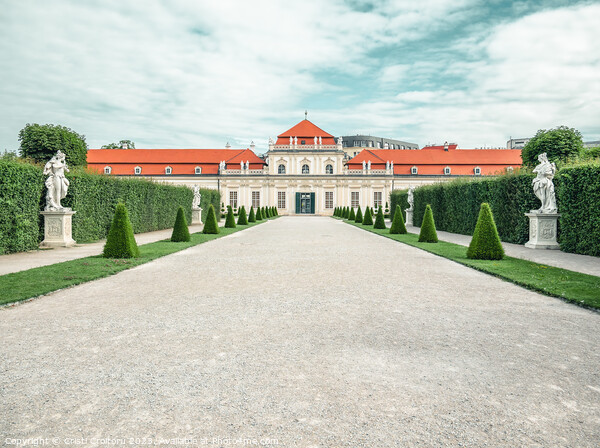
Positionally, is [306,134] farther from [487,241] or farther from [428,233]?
[487,241]

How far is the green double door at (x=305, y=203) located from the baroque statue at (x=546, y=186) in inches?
1735

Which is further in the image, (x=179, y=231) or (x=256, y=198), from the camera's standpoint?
(x=256, y=198)

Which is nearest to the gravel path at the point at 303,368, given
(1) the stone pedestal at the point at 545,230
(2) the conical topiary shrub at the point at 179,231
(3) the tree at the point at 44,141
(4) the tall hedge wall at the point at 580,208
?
(4) the tall hedge wall at the point at 580,208

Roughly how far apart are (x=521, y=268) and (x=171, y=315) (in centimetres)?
691

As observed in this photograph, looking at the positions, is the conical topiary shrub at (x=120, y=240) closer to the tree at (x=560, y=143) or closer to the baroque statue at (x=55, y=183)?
the baroque statue at (x=55, y=183)

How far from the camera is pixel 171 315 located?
4918 millimetres

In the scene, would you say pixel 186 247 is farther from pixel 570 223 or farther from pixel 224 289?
pixel 570 223

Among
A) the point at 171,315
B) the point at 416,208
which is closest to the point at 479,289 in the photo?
the point at 171,315

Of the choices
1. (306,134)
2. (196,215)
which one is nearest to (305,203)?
(306,134)

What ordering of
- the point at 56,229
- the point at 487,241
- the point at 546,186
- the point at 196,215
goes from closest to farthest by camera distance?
the point at 487,241 < the point at 56,229 < the point at 546,186 < the point at 196,215

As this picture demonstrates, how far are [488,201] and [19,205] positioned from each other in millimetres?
16323

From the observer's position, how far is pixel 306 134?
57.2 m

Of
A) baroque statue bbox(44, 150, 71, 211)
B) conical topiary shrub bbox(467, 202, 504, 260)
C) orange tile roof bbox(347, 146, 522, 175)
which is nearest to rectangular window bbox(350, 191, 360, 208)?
orange tile roof bbox(347, 146, 522, 175)

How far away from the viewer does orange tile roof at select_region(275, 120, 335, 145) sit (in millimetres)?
56681
